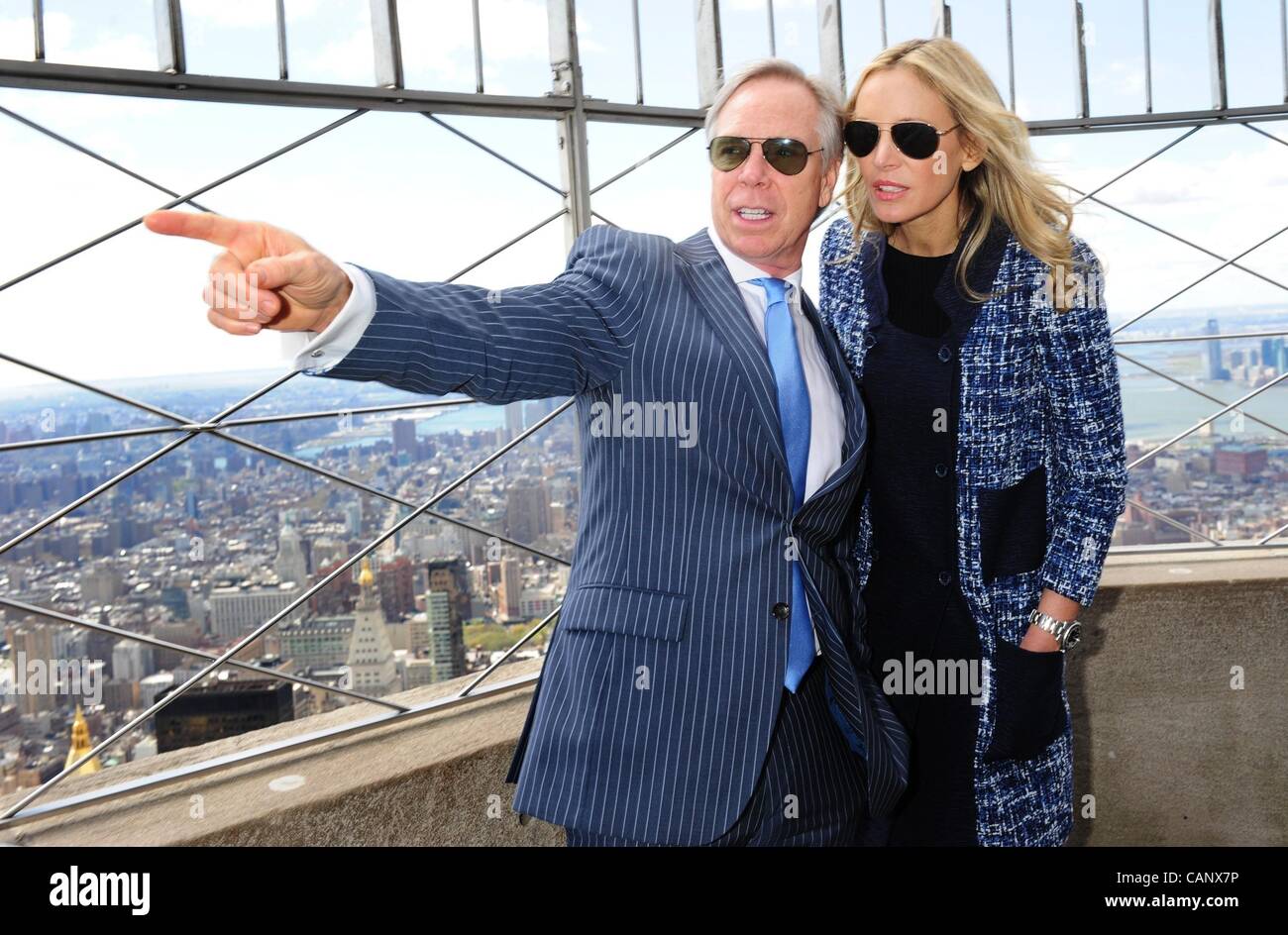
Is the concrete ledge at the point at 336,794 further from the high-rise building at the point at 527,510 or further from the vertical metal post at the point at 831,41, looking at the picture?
the vertical metal post at the point at 831,41

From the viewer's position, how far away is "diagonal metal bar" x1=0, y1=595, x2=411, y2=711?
2.68 meters

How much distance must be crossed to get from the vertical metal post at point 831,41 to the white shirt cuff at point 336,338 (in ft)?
9.92

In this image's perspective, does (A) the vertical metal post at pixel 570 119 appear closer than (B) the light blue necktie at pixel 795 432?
No

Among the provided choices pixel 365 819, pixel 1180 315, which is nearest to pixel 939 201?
pixel 365 819

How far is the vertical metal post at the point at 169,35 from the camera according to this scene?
2.76 metres

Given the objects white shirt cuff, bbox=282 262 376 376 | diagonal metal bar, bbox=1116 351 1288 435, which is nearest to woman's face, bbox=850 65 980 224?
white shirt cuff, bbox=282 262 376 376

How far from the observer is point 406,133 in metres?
3.35

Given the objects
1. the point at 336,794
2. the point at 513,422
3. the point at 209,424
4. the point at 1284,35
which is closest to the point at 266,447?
the point at 209,424

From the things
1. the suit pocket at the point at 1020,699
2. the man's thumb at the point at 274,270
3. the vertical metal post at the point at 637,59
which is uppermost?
the vertical metal post at the point at 637,59

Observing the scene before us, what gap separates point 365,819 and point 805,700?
5.26ft

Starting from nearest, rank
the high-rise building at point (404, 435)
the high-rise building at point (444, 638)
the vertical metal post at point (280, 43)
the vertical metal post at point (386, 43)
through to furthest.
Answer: the vertical metal post at point (280, 43)
the vertical metal post at point (386, 43)
the high-rise building at point (404, 435)
the high-rise building at point (444, 638)

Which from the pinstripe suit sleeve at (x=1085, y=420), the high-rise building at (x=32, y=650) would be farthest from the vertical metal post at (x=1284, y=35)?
the high-rise building at (x=32, y=650)
